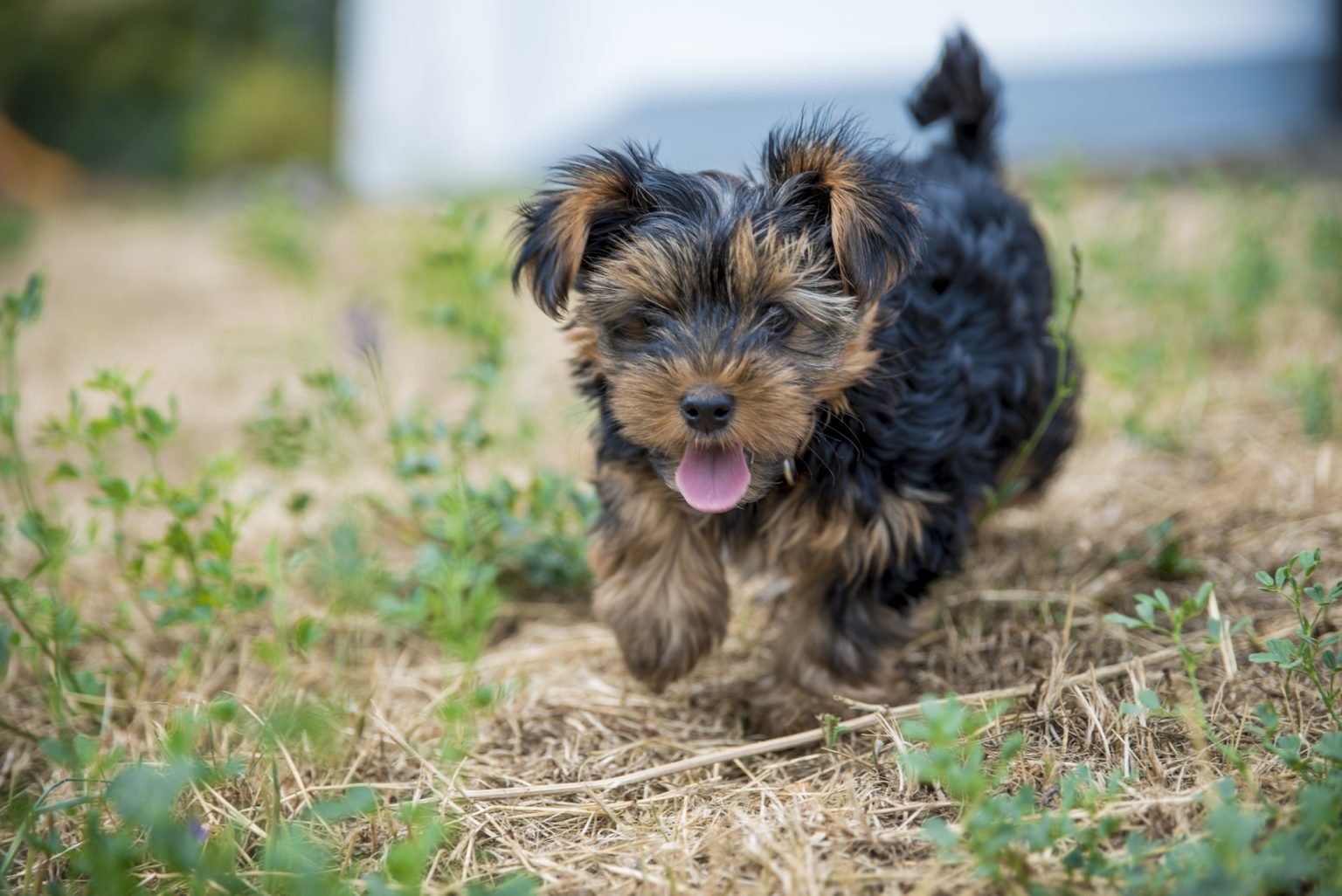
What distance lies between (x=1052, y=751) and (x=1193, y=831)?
424mm

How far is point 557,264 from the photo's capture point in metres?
2.72

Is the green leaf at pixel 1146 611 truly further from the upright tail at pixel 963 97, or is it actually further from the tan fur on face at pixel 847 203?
the upright tail at pixel 963 97

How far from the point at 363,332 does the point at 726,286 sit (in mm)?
1405

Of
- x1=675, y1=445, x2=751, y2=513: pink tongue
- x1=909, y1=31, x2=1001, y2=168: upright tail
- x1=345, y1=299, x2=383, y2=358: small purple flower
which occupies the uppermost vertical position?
x1=909, y1=31, x2=1001, y2=168: upright tail

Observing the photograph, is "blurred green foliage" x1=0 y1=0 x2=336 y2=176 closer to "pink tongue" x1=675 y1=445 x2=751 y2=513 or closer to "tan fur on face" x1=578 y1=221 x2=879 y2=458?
"tan fur on face" x1=578 y1=221 x2=879 y2=458

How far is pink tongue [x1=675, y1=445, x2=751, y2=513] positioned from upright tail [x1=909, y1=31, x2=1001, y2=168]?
1788 millimetres

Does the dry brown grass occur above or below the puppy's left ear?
below

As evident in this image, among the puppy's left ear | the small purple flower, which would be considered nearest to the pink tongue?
the puppy's left ear

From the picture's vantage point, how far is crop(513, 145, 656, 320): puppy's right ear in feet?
8.91

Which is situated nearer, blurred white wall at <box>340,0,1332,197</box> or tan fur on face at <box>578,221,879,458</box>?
tan fur on face at <box>578,221,879,458</box>

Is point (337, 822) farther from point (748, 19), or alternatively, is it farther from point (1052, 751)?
point (748, 19)

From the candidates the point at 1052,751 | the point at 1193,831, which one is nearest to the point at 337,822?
the point at 1052,751

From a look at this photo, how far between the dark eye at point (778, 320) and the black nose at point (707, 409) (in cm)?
26

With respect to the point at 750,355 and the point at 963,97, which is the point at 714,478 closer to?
the point at 750,355
